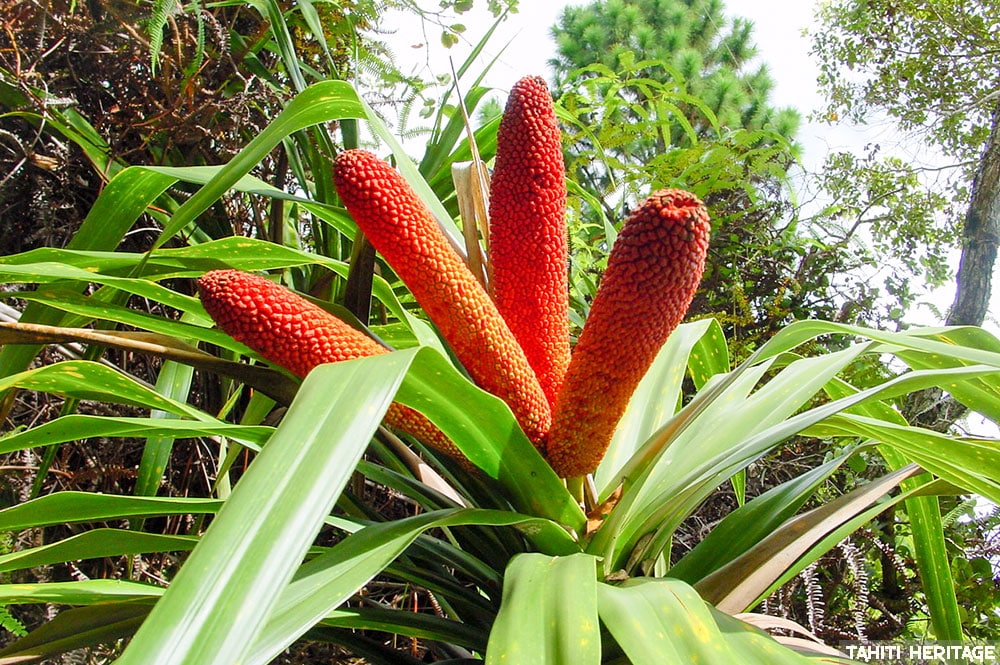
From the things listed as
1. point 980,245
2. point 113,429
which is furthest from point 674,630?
point 980,245

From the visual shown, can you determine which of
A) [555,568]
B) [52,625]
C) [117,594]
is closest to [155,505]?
[117,594]

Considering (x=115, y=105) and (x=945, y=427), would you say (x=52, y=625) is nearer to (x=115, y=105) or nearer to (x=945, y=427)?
(x=115, y=105)

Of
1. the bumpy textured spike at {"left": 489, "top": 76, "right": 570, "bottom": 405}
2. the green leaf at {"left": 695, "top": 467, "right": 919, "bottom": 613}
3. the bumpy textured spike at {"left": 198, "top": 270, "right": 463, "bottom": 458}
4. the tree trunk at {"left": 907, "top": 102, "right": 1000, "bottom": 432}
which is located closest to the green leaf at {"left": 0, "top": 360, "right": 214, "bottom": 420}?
the bumpy textured spike at {"left": 198, "top": 270, "right": 463, "bottom": 458}

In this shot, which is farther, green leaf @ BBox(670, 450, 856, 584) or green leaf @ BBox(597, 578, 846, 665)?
green leaf @ BBox(670, 450, 856, 584)

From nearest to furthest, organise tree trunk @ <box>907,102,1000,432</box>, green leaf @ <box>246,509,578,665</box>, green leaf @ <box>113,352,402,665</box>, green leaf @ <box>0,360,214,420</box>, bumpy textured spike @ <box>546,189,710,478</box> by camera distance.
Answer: green leaf @ <box>113,352,402,665</box> < green leaf @ <box>246,509,578,665</box> < bumpy textured spike @ <box>546,189,710,478</box> < green leaf @ <box>0,360,214,420</box> < tree trunk @ <box>907,102,1000,432</box>

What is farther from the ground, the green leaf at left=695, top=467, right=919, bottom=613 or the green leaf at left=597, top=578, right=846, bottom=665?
the green leaf at left=695, top=467, right=919, bottom=613

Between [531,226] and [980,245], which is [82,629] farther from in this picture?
[980,245]

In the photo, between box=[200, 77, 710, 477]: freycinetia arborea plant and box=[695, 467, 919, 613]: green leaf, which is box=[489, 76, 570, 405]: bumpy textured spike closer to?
box=[200, 77, 710, 477]: freycinetia arborea plant

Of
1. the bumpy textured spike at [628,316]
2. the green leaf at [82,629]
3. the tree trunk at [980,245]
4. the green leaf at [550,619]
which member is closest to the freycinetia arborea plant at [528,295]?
the bumpy textured spike at [628,316]
